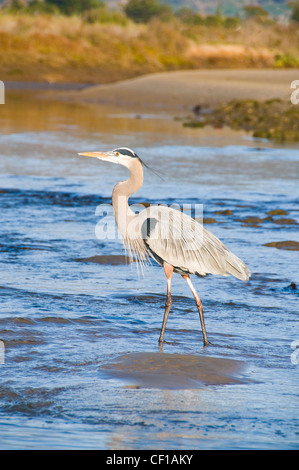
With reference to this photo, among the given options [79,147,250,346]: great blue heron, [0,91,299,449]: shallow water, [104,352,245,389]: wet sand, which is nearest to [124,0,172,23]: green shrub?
[0,91,299,449]: shallow water

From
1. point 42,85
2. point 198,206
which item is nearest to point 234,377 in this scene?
point 198,206

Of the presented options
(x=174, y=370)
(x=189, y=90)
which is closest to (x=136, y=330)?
(x=174, y=370)

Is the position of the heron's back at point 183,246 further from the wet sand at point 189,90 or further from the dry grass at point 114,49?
the dry grass at point 114,49

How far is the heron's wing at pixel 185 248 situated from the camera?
605 centimetres

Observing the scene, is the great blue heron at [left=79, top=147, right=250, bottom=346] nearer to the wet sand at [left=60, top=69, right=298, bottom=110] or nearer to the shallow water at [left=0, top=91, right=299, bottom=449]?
the shallow water at [left=0, top=91, right=299, bottom=449]

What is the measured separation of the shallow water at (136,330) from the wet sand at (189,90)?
15.4m

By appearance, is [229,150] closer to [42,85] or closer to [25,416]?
[25,416]

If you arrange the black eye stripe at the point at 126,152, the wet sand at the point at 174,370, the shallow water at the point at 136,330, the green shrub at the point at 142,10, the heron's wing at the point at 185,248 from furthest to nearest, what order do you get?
1. the green shrub at the point at 142,10
2. the black eye stripe at the point at 126,152
3. the heron's wing at the point at 185,248
4. the wet sand at the point at 174,370
5. the shallow water at the point at 136,330

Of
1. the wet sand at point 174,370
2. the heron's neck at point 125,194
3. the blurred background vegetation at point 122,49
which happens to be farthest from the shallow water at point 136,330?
the blurred background vegetation at point 122,49

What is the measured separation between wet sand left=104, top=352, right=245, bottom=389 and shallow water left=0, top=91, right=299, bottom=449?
0.01m

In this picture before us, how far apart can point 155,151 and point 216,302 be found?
→ 992 centimetres

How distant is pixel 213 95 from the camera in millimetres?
28359

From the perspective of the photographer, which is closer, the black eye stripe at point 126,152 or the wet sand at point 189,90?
the black eye stripe at point 126,152

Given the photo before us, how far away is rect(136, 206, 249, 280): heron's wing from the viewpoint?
6051 millimetres
